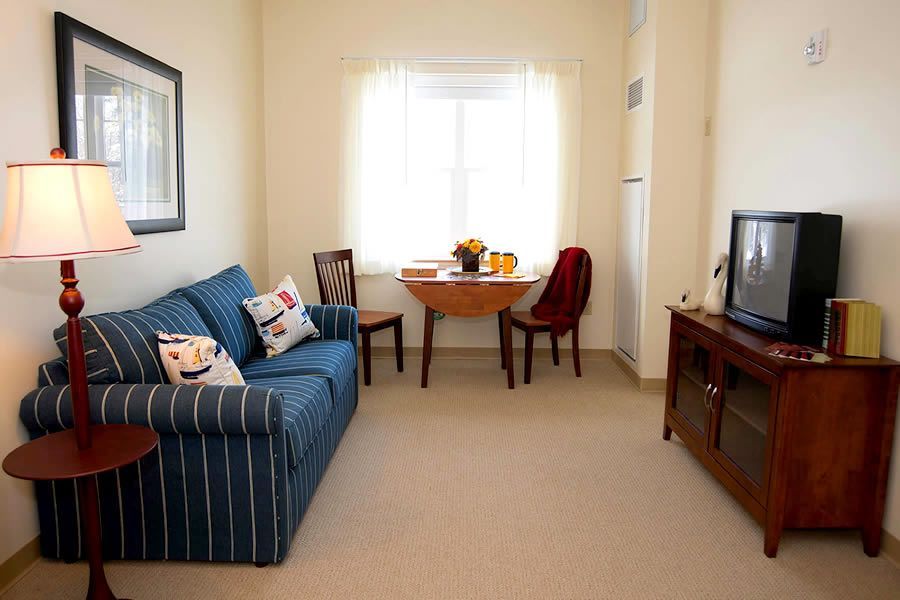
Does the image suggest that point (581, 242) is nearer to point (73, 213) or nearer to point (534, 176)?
point (534, 176)

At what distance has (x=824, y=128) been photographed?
2.87 meters

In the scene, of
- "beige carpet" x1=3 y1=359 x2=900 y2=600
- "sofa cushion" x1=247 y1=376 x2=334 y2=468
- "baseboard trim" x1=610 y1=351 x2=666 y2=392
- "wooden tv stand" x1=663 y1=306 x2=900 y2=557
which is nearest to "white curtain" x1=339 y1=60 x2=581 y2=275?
"baseboard trim" x1=610 y1=351 x2=666 y2=392

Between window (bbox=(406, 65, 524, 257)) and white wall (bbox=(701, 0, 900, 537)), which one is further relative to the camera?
window (bbox=(406, 65, 524, 257))

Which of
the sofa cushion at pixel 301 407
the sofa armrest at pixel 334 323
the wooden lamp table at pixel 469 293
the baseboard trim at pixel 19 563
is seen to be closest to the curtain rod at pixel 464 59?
the wooden lamp table at pixel 469 293

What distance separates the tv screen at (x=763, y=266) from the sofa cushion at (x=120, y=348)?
2.27 meters

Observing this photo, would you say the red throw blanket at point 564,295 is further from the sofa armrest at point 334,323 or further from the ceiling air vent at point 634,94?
the sofa armrest at point 334,323

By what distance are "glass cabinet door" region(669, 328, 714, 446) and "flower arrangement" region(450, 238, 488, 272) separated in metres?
1.51

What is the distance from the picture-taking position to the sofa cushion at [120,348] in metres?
2.36

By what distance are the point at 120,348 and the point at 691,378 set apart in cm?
236

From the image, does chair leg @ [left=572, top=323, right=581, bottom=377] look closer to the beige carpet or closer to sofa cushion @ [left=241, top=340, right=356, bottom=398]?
the beige carpet

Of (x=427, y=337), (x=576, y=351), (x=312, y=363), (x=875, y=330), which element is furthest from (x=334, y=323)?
(x=875, y=330)

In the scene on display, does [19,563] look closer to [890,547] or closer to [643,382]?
[890,547]

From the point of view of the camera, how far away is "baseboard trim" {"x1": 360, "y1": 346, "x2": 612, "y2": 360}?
17.5 ft

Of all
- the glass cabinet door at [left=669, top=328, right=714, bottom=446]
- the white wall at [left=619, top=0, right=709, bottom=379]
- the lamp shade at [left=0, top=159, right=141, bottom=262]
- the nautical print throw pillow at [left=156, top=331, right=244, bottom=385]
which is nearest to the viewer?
the lamp shade at [left=0, top=159, right=141, bottom=262]
